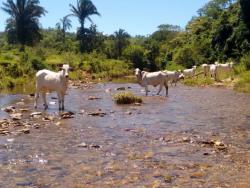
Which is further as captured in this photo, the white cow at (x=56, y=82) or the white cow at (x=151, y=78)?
the white cow at (x=151, y=78)

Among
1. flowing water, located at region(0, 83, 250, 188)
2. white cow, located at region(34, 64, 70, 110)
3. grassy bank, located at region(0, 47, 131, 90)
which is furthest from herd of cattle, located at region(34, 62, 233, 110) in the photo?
grassy bank, located at region(0, 47, 131, 90)

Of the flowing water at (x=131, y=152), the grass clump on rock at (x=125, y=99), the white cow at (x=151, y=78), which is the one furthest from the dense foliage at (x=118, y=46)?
the flowing water at (x=131, y=152)

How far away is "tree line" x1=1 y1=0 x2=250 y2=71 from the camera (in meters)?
49.9

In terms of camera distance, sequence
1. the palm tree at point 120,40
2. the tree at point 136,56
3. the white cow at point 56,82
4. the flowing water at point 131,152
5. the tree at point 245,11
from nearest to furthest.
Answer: the flowing water at point 131,152
the white cow at point 56,82
the tree at point 245,11
the tree at point 136,56
the palm tree at point 120,40

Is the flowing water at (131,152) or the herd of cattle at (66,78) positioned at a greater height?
the herd of cattle at (66,78)

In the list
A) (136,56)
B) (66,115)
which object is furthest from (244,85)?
(136,56)

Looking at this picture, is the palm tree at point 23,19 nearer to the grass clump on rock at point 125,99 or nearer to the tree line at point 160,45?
the tree line at point 160,45

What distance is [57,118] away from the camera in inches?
603

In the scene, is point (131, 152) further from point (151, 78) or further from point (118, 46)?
point (118, 46)

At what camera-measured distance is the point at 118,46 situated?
3526 inches

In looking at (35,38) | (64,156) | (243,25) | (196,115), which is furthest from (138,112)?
(35,38)

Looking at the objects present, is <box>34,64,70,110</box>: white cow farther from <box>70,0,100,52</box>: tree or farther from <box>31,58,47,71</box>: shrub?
<box>70,0,100,52</box>: tree

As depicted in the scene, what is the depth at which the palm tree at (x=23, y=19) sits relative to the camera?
6756 cm

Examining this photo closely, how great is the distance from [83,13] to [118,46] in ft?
37.2
